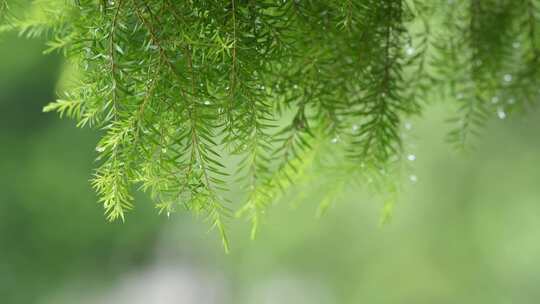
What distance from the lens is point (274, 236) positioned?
3.07m

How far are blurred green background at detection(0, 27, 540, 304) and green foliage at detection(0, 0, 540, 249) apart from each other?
78.8 inches

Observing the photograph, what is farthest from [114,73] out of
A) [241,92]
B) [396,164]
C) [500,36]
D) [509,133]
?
[509,133]

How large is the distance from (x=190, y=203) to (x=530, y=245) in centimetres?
242

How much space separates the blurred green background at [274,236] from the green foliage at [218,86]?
78.8 inches

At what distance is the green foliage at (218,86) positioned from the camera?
357mm

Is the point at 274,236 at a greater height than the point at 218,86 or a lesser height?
greater

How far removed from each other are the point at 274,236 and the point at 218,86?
2.72 metres

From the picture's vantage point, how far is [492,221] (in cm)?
272

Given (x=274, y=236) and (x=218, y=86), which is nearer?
(x=218, y=86)

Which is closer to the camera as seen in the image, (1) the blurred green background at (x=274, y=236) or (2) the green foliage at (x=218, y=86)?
(2) the green foliage at (x=218, y=86)

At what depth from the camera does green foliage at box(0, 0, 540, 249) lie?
0.36 m

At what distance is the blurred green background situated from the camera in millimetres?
2621

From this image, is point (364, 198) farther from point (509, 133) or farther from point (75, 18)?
point (75, 18)

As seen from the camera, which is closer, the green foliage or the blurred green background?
the green foliage
